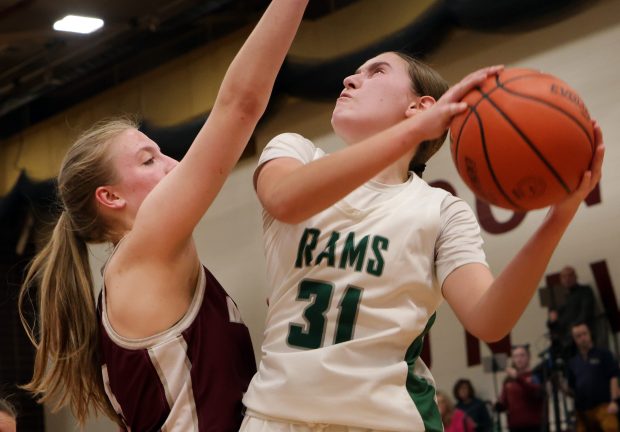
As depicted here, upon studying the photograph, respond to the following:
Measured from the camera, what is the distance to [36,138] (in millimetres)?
11383

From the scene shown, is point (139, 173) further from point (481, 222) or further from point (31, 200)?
point (31, 200)

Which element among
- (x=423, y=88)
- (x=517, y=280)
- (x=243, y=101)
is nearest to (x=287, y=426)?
(x=517, y=280)

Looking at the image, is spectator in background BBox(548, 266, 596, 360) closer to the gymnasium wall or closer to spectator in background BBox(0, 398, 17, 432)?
the gymnasium wall

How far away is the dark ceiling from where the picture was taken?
30.0 feet

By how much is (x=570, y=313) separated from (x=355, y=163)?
4.78m

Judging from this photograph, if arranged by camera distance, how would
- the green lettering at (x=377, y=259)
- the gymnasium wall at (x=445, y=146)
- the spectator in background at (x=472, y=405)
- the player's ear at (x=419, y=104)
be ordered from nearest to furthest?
the green lettering at (x=377, y=259), the player's ear at (x=419, y=104), the gymnasium wall at (x=445, y=146), the spectator in background at (x=472, y=405)

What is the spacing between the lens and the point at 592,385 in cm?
617

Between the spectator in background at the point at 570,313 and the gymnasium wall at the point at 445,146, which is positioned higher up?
the gymnasium wall at the point at 445,146

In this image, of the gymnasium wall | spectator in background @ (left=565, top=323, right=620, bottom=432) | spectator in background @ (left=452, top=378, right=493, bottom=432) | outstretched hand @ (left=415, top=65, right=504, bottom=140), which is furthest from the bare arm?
spectator in background @ (left=452, top=378, right=493, bottom=432)

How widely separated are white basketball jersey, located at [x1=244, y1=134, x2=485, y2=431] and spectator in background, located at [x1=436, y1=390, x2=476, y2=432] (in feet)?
15.9

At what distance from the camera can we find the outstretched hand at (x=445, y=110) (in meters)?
1.94

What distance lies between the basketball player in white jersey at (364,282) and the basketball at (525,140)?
0.04 m

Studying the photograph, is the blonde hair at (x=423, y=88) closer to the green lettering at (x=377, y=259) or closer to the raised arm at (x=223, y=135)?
the green lettering at (x=377, y=259)

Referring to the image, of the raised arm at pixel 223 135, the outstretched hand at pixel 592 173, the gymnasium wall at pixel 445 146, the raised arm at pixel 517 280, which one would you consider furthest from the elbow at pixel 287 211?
the gymnasium wall at pixel 445 146
